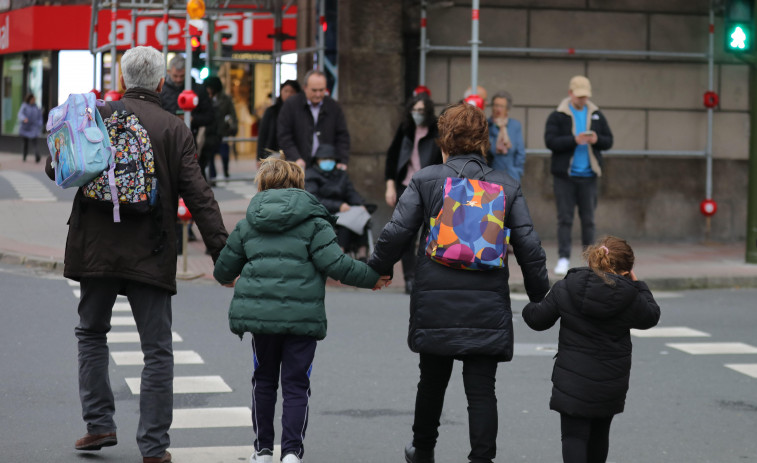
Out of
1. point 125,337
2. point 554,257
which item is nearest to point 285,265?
point 125,337

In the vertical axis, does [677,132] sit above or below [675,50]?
below

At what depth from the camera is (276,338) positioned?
18.3 ft

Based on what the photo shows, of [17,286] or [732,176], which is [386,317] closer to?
[17,286]

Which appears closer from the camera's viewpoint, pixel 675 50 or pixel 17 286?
pixel 17 286

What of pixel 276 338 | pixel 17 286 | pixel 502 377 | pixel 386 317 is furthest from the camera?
pixel 17 286

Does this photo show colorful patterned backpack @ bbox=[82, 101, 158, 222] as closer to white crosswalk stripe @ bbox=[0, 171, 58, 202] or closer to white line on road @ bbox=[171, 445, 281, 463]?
white line on road @ bbox=[171, 445, 281, 463]

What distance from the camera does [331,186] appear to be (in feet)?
39.8

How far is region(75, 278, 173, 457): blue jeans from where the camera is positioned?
5648 mm

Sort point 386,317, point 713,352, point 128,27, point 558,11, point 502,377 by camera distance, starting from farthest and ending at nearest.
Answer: point 128,27 → point 558,11 → point 386,317 → point 713,352 → point 502,377

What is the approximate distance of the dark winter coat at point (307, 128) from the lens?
12.5 meters

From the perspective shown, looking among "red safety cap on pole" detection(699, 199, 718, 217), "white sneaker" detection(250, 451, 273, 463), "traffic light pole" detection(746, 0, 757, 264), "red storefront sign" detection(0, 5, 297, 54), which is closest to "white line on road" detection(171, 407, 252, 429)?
"white sneaker" detection(250, 451, 273, 463)

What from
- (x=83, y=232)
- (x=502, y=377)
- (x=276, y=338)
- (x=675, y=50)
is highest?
(x=675, y=50)

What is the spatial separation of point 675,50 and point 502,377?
8.95 metres

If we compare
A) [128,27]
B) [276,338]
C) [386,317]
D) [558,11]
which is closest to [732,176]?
[558,11]
